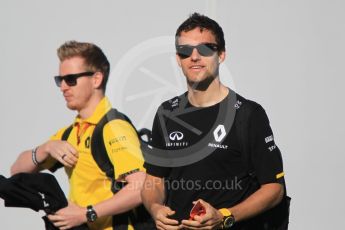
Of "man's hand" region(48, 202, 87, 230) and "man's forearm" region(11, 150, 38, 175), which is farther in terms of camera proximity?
"man's forearm" region(11, 150, 38, 175)

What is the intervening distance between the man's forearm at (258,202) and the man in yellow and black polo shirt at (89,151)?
0.90 meters

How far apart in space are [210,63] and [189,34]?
205 mm

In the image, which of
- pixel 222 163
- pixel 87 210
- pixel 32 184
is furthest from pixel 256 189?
pixel 32 184

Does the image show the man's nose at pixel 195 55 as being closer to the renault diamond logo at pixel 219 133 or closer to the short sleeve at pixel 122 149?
the renault diamond logo at pixel 219 133

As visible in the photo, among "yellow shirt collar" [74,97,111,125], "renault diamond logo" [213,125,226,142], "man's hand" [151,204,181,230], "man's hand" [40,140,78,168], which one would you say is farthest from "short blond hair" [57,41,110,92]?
"man's hand" [151,204,181,230]

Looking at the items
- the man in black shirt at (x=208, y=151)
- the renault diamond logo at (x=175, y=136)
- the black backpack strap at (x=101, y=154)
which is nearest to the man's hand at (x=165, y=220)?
the man in black shirt at (x=208, y=151)

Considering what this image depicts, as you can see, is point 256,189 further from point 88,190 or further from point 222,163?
point 88,190

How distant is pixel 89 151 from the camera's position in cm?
506

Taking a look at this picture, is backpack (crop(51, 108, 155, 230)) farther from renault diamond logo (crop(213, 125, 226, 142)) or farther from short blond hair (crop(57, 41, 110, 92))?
renault diamond logo (crop(213, 125, 226, 142))

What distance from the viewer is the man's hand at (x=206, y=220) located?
4020 mm

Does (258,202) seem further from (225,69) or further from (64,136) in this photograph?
(225,69)

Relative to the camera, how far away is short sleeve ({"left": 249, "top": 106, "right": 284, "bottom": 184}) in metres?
4.30

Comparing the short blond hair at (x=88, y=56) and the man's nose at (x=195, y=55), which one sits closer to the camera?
the man's nose at (x=195, y=55)

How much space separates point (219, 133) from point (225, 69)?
7.89ft
